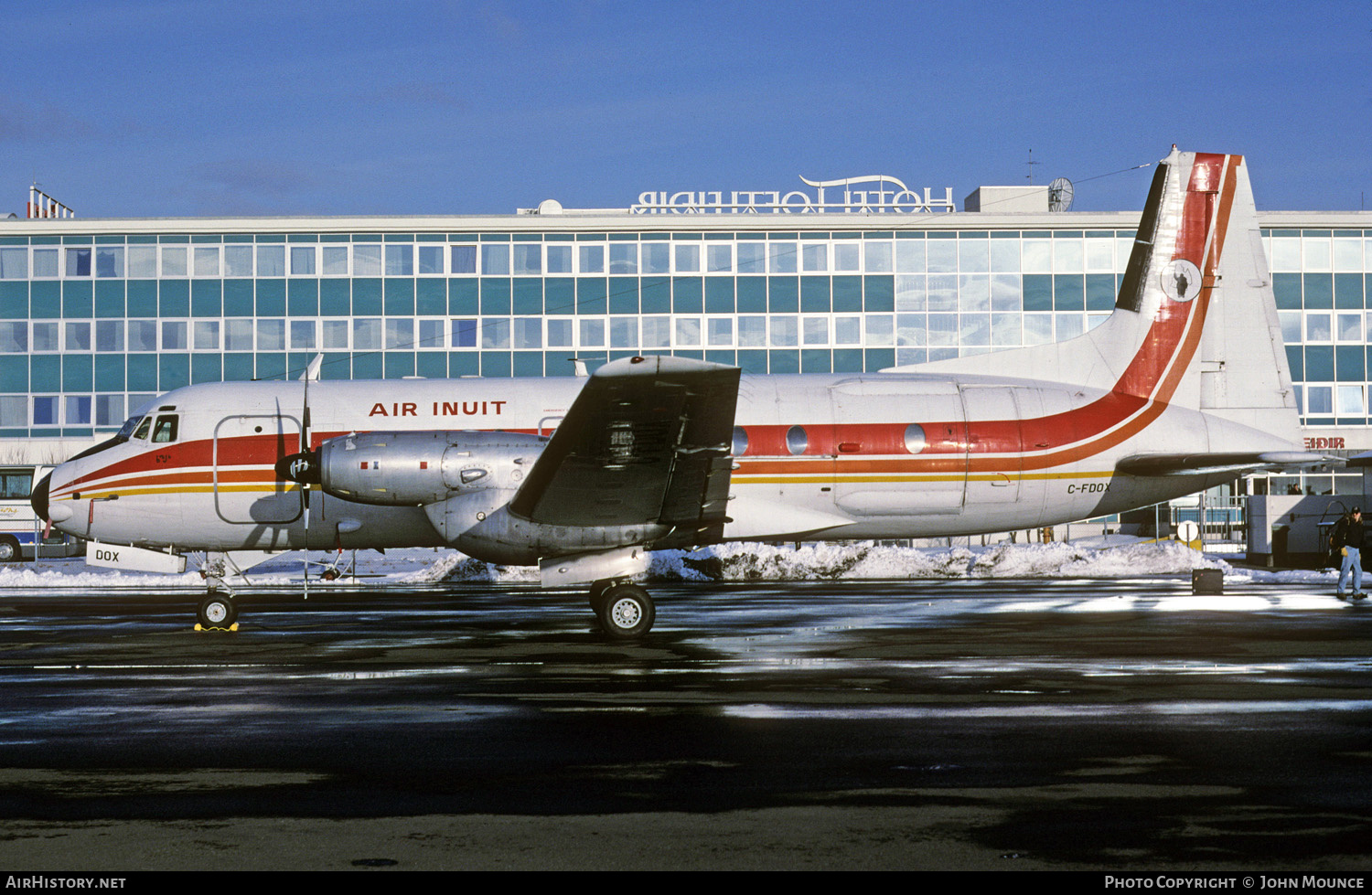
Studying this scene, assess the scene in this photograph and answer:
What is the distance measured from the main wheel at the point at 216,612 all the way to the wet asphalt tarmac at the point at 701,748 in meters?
1.04

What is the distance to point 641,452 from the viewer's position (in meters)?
13.8

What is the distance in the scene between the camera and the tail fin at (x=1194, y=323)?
18469 millimetres

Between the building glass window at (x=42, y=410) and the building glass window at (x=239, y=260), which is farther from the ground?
the building glass window at (x=239, y=260)

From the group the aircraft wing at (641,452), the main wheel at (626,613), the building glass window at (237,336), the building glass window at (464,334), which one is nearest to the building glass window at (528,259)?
the building glass window at (464,334)

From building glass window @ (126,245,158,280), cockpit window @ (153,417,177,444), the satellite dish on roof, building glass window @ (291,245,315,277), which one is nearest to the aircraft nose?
cockpit window @ (153,417,177,444)

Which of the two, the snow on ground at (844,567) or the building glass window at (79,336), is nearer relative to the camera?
the snow on ground at (844,567)

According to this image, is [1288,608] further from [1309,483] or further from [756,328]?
[1309,483]

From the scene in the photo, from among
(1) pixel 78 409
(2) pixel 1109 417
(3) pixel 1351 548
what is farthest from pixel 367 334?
(3) pixel 1351 548

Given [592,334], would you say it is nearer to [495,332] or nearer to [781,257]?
[495,332]

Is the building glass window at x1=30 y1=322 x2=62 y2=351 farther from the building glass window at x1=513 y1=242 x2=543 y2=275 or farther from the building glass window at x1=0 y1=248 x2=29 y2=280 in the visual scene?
the building glass window at x1=513 y1=242 x2=543 y2=275

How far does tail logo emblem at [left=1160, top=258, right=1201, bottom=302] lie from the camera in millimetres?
18969

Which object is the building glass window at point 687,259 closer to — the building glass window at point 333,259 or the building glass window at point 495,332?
the building glass window at point 495,332

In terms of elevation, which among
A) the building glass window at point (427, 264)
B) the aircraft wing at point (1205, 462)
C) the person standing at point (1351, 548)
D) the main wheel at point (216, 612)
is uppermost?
the building glass window at point (427, 264)
